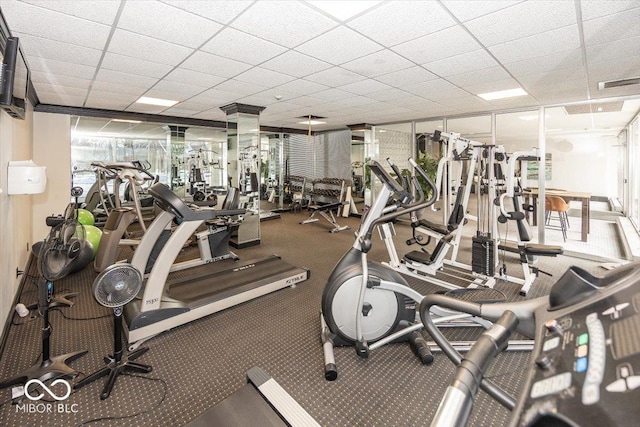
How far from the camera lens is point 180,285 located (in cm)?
334

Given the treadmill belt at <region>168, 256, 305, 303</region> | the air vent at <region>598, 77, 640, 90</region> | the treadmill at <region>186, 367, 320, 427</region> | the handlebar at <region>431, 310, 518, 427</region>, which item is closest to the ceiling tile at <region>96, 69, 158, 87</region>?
the treadmill belt at <region>168, 256, 305, 303</region>

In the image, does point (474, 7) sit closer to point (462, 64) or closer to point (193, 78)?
point (462, 64)

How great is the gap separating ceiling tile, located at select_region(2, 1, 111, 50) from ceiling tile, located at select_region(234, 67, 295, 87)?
1377 mm

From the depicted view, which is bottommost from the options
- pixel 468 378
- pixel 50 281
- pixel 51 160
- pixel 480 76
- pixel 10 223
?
Result: pixel 50 281

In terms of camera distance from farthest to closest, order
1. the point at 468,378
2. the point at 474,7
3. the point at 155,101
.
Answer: the point at 155,101 → the point at 474,7 → the point at 468,378

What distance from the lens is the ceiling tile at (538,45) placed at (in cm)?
254

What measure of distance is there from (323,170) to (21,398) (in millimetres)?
8602

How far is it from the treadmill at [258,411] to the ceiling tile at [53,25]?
2.78 meters

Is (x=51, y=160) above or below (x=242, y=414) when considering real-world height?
above

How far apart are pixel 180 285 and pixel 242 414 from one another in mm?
2085

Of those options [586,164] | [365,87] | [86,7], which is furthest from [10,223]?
[586,164]

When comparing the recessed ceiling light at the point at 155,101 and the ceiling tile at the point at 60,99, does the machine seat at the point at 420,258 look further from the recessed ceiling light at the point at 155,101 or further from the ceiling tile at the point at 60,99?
the ceiling tile at the point at 60,99

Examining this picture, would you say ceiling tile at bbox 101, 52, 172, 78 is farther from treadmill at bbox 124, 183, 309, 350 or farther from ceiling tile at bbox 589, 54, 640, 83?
ceiling tile at bbox 589, 54, 640, 83

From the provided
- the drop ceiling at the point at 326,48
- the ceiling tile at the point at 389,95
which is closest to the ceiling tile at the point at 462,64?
the drop ceiling at the point at 326,48
